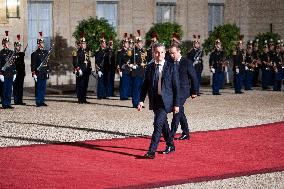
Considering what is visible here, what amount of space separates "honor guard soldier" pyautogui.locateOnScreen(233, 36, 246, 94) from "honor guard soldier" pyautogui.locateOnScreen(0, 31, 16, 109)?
927 cm

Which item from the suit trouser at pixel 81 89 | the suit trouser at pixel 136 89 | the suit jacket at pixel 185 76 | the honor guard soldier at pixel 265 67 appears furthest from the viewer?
the honor guard soldier at pixel 265 67

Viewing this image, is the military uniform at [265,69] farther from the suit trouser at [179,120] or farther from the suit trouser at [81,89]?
the suit trouser at [179,120]

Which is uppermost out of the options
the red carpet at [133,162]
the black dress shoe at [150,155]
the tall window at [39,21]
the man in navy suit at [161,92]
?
the tall window at [39,21]

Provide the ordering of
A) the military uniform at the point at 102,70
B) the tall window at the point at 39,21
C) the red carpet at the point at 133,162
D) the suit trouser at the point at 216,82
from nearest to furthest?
the red carpet at the point at 133,162, the military uniform at the point at 102,70, the suit trouser at the point at 216,82, the tall window at the point at 39,21

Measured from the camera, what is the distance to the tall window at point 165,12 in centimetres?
3003

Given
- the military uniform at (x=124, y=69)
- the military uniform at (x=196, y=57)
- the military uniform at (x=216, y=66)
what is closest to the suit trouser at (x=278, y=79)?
the military uniform at (x=216, y=66)

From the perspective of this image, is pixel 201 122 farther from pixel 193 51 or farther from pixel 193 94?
pixel 193 51

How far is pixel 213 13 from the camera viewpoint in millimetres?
31812

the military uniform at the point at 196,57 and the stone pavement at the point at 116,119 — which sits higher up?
the military uniform at the point at 196,57

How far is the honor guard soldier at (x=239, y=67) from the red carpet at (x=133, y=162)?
11312mm

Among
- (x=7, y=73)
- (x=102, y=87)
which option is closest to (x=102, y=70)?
(x=102, y=87)

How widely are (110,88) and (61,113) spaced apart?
220 inches

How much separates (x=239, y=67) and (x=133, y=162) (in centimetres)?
1506

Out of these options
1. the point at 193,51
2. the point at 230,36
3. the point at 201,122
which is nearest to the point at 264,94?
the point at 193,51
